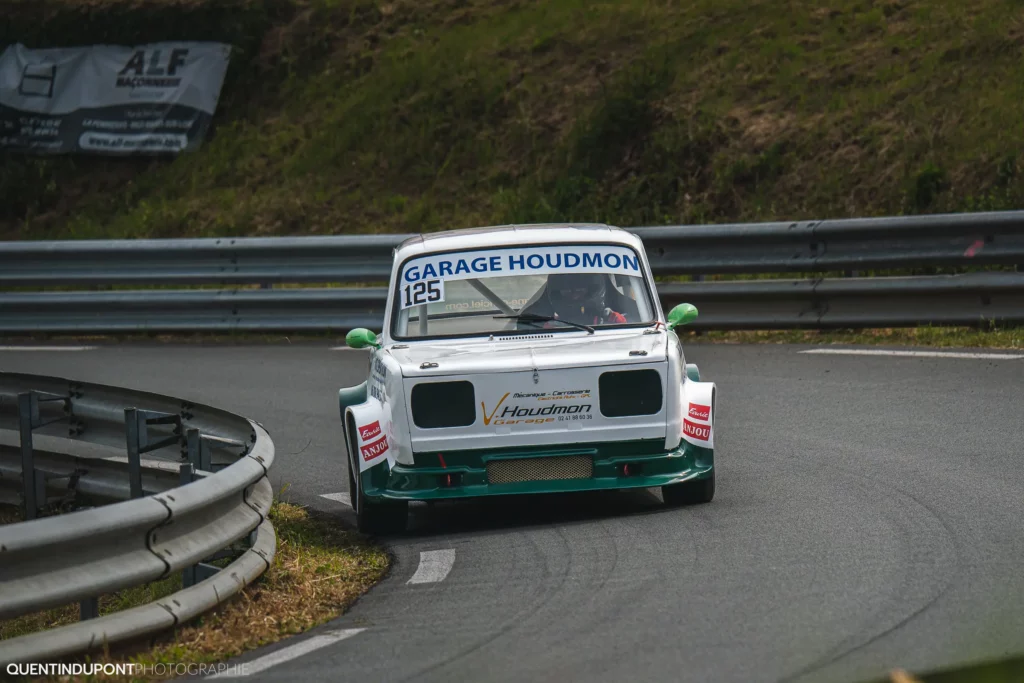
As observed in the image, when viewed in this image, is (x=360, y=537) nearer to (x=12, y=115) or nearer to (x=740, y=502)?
(x=740, y=502)

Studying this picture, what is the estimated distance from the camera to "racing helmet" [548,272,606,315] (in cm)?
Result: 863

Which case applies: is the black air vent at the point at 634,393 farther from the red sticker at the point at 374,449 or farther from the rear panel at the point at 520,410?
the red sticker at the point at 374,449

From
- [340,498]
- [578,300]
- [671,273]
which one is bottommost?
[340,498]

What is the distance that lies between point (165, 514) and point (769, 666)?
2226 mm

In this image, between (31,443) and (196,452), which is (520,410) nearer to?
(196,452)

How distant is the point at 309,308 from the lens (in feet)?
53.4

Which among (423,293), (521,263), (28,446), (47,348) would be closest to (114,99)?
(47,348)

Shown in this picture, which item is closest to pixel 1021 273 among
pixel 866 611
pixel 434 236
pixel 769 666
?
pixel 434 236

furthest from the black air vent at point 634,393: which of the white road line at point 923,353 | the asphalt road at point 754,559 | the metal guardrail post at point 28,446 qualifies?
the white road line at point 923,353

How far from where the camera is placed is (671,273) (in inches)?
586

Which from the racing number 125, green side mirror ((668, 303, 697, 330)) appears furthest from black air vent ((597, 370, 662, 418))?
the racing number 125

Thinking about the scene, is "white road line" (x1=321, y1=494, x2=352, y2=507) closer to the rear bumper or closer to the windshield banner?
the rear bumper

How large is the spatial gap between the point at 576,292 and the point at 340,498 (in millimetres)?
1886

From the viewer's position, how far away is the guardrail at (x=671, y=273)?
13.5 metres
